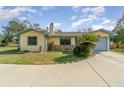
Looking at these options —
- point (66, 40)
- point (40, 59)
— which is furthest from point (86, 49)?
point (66, 40)

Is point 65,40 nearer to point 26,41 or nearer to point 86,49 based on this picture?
point 26,41

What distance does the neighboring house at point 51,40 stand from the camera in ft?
82.9

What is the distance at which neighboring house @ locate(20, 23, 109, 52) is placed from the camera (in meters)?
25.3

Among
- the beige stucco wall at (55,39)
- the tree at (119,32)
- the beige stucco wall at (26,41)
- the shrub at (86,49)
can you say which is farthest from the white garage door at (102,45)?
the shrub at (86,49)

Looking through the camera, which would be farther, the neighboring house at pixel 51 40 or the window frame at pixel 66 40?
the window frame at pixel 66 40

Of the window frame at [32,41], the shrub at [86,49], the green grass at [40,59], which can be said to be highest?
the window frame at [32,41]

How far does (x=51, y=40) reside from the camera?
28.1m

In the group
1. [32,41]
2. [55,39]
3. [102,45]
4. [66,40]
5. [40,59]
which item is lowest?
[40,59]

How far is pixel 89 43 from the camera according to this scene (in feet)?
60.3

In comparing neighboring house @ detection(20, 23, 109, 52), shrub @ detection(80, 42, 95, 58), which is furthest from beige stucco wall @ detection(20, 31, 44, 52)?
shrub @ detection(80, 42, 95, 58)

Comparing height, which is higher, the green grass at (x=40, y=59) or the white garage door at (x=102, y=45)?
the white garage door at (x=102, y=45)

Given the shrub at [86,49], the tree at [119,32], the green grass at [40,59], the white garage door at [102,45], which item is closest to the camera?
the green grass at [40,59]

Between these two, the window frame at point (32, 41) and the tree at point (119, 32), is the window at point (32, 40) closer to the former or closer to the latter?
A: the window frame at point (32, 41)
